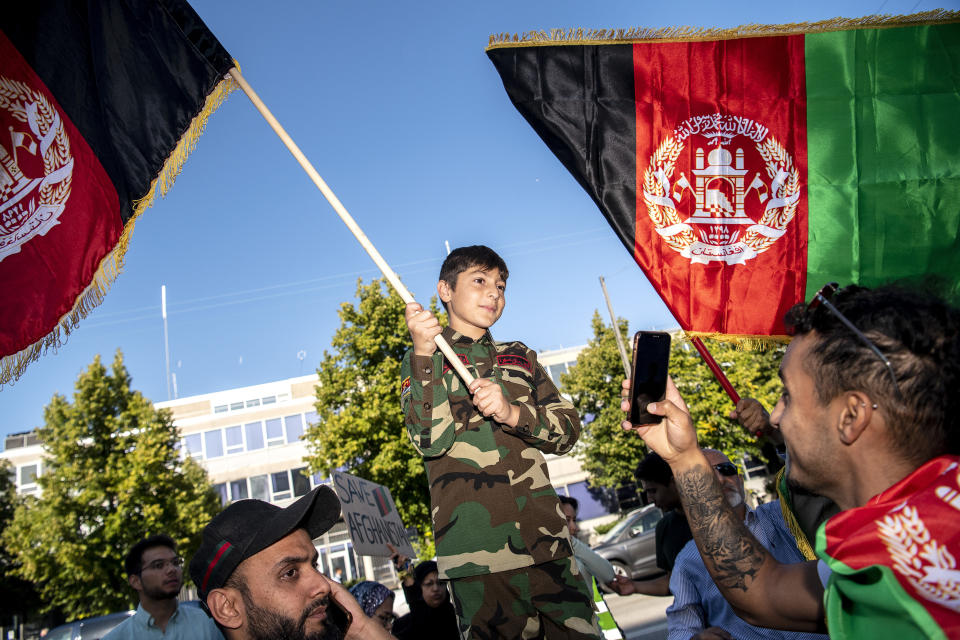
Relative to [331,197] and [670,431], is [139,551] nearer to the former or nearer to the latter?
[331,197]

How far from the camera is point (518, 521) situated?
10.9 ft

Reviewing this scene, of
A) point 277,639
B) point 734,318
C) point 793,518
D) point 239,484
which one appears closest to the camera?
point 277,639

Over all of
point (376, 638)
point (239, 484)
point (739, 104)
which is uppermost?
point (739, 104)

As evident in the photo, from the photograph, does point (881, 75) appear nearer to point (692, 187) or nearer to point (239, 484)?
point (692, 187)

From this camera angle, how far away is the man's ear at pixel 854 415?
1.79 meters

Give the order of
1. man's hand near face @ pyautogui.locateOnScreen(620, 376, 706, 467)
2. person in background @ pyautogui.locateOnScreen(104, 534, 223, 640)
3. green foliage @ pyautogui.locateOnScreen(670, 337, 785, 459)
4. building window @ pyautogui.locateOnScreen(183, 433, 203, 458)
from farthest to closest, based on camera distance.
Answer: building window @ pyautogui.locateOnScreen(183, 433, 203, 458)
green foliage @ pyautogui.locateOnScreen(670, 337, 785, 459)
person in background @ pyautogui.locateOnScreen(104, 534, 223, 640)
man's hand near face @ pyautogui.locateOnScreen(620, 376, 706, 467)

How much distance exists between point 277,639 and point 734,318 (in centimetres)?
311

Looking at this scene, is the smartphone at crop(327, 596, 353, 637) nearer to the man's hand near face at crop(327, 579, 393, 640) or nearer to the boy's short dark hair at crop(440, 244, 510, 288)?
the man's hand near face at crop(327, 579, 393, 640)

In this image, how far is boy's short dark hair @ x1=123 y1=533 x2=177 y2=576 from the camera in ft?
20.6

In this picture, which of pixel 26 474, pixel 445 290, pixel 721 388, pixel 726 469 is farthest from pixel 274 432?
pixel 445 290

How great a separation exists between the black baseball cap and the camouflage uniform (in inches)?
31.5

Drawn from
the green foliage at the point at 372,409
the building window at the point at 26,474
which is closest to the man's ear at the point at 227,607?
the green foliage at the point at 372,409

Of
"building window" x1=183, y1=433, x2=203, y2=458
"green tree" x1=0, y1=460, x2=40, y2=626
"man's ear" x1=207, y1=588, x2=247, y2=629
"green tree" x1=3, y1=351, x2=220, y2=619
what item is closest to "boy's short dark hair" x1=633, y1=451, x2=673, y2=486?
"man's ear" x1=207, y1=588, x2=247, y2=629

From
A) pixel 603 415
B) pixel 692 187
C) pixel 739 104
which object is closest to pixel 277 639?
pixel 692 187
